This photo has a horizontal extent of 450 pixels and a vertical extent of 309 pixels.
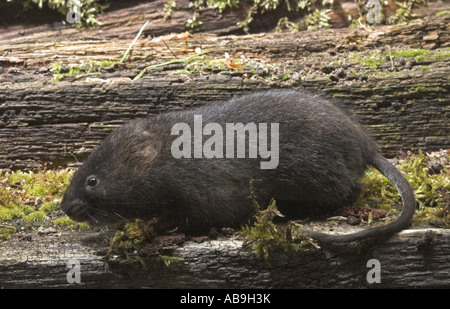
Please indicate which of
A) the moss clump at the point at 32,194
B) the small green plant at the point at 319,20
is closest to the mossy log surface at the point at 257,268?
the moss clump at the point at 32,194

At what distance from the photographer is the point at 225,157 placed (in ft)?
15.6

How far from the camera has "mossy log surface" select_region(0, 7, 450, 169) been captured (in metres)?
6.07

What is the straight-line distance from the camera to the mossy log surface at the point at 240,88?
6.07m

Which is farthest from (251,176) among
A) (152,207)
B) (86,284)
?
(86,284)

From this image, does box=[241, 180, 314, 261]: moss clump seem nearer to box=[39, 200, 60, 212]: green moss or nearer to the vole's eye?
the vole's eye

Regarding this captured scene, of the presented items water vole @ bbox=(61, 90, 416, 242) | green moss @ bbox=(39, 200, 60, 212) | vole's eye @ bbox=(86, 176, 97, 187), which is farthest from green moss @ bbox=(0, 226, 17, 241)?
vole's eye @ bbox=(86, 176, 97, 187)

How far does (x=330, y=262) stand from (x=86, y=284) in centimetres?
186

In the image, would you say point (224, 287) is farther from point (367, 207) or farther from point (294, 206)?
point (367, 207)

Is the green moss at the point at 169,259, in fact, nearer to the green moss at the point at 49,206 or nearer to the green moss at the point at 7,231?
the green moss at the point at 7,231

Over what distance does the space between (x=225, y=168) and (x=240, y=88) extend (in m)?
1.61

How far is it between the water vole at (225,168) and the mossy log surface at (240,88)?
997mm

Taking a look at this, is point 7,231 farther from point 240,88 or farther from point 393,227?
point 393,227

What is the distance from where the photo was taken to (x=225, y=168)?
4.70 metres

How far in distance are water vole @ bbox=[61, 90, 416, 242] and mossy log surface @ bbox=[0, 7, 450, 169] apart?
997 millimetres
